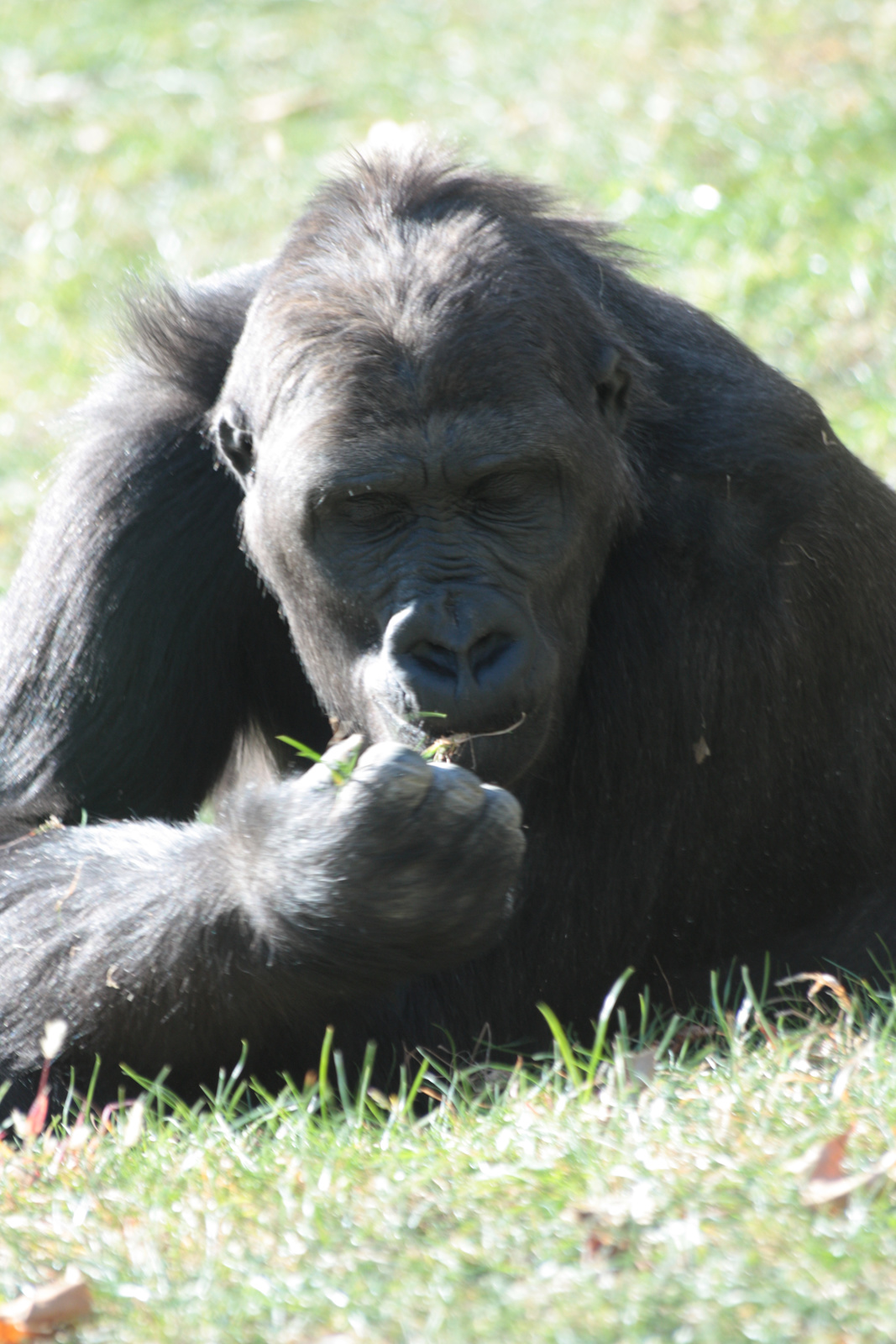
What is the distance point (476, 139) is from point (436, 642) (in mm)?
9071

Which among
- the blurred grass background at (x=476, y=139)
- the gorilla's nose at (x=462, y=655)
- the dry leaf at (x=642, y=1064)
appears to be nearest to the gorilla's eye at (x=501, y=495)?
the gorilla's nose at (x=462, y=655)

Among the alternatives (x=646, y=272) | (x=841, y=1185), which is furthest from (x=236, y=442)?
→ (x=841, y=1185)

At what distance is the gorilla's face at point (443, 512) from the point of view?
179 inches

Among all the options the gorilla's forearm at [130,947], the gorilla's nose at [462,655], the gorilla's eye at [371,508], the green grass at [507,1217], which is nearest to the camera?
the green grass at [507,1217]

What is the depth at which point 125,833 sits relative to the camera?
515 cm

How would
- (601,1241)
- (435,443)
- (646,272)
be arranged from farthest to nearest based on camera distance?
(646,272) < (435,443) < (601,1241)

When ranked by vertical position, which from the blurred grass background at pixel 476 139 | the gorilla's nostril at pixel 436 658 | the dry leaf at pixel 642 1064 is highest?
the blurred grass background at pixel 476 139

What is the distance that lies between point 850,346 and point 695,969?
17.2ft

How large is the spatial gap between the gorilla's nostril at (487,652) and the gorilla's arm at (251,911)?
0.35 m

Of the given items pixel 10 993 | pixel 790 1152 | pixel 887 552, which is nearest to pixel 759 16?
pixel 887 552

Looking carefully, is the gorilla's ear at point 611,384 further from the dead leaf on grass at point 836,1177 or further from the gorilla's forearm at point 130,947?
the dead leaf on grass at point 836,1177

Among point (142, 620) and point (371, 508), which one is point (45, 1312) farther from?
point (142, 620)

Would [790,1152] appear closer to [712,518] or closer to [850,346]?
[712,518]

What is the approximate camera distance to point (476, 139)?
12781 mm
